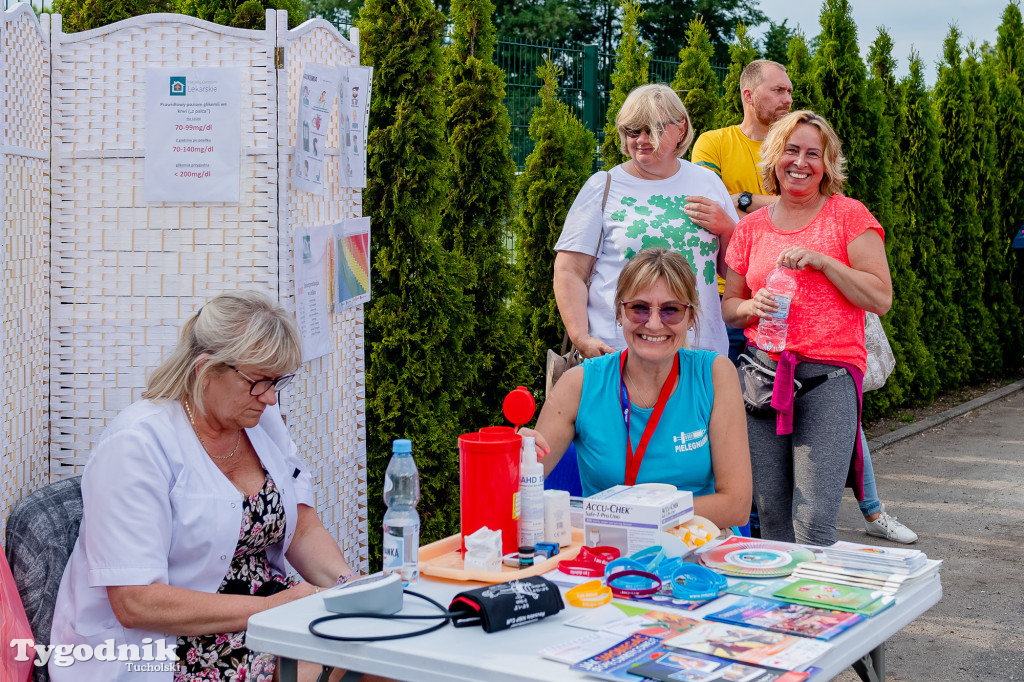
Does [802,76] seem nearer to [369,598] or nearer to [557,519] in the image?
[557,519]

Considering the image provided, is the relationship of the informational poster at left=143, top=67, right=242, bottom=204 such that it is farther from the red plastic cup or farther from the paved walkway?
the paved walkway

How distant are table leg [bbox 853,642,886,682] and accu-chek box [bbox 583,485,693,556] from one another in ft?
1.64

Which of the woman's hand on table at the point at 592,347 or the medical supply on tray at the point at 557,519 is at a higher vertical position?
the woman's hand on table at the point at 592,347

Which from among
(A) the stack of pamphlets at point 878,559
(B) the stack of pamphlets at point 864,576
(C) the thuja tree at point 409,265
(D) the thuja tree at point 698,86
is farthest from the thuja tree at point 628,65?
(B) the stack of pamphlets at point 864,576

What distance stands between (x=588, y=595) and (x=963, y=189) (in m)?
9.30

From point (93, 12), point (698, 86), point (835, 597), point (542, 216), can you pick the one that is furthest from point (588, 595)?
point (698, 86)

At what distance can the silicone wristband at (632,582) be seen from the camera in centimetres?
220

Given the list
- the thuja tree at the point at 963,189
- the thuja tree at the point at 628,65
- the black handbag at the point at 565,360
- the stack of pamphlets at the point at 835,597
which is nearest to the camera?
the stack of pamphlets at the point at 835,597

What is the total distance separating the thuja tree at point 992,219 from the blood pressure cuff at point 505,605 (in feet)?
31.5

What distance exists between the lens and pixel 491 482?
2.39 meters

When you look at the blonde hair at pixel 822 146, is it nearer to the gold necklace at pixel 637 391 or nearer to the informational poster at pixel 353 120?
the gold necklace at pixel 637 391

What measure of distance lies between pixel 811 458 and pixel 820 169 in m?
1.01

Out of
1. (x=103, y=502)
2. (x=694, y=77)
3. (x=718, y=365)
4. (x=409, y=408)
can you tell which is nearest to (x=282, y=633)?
(x=103, y=502)

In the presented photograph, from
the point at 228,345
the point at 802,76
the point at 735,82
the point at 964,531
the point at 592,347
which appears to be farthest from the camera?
the point at 735,82
